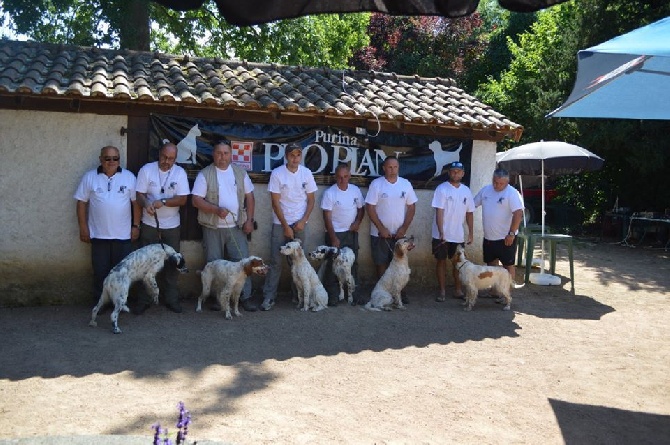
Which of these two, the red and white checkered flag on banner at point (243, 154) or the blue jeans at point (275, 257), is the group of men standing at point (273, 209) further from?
the red and white checkered flag on banner at point (243, 154)

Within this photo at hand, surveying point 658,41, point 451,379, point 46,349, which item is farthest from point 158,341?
point 658,41

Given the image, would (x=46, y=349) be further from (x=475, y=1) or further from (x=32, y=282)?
(x=475, y=1)

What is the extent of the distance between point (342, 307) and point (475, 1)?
247 inches

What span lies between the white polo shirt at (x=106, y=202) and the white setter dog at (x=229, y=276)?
1141mm

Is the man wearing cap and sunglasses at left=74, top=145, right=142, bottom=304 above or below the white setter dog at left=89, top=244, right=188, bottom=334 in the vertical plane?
above

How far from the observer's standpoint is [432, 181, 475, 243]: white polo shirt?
9023 millimetres

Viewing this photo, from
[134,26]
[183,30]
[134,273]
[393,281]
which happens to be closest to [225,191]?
[134,273]

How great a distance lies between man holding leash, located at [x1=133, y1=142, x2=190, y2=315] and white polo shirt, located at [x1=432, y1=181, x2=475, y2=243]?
11.8 feet

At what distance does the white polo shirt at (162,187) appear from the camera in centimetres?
785

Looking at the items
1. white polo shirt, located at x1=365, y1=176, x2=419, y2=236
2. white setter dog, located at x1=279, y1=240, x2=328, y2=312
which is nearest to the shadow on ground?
white setter dog, located at x1=279, y1=240, x2=328, y2=312

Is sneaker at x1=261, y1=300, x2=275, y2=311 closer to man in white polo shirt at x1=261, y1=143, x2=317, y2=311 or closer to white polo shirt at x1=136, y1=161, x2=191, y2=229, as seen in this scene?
man in white polo shirt at x1=261, y1=143, x2=317, y2=311

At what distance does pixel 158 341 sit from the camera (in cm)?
666

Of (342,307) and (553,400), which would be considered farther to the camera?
(342,307)

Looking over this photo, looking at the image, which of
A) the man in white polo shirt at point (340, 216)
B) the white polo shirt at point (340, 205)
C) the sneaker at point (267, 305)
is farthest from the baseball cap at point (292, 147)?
the sneaker at point (267, 305)
